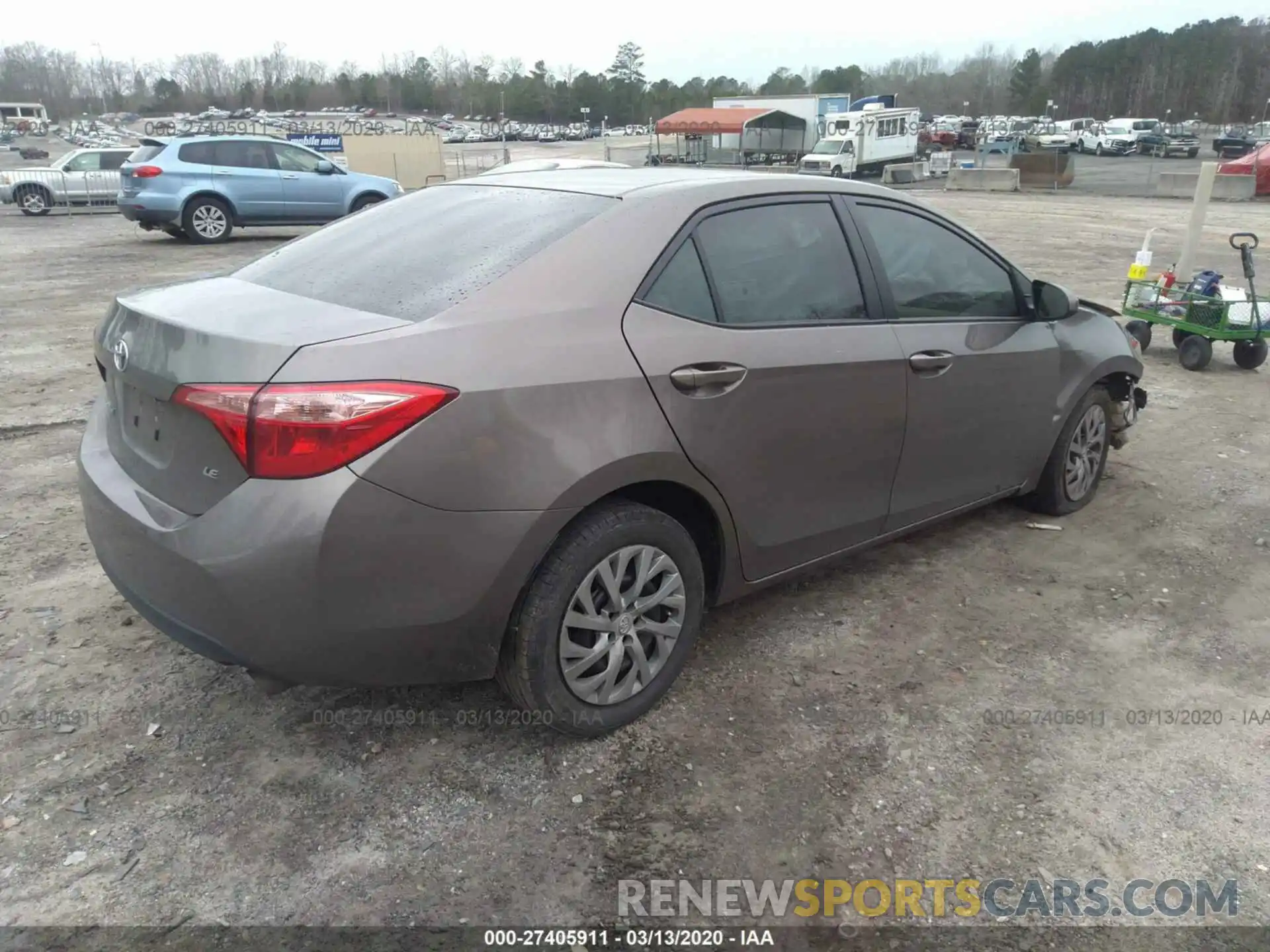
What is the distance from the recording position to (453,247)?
2918 millimetres

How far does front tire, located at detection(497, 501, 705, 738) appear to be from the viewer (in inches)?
104

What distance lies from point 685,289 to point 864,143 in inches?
1583

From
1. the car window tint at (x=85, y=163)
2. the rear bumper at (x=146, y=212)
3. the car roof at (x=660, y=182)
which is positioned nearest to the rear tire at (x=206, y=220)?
the rear bumper at (x=146, y=212)

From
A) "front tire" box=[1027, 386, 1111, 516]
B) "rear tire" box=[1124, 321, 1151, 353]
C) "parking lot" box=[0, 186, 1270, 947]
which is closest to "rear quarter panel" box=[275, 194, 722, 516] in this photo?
"parking lot" box=[0, 186, 1270, 947]

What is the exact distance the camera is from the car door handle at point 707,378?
281cm

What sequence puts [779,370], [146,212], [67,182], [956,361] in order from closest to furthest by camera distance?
[779,370]
[956,361]
[146,212]
[67,182]

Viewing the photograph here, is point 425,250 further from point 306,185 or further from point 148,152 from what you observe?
point 148,152

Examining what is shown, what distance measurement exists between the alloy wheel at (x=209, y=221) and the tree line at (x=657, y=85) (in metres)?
95.8

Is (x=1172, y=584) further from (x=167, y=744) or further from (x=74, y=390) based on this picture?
(x=74, y=390)

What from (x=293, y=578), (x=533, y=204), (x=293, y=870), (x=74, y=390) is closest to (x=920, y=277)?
(x=533, y=204)

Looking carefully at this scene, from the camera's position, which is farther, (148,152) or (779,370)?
(148,152)

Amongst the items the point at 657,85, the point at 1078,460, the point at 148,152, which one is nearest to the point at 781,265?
the point at 1078,460

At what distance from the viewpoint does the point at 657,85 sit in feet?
404

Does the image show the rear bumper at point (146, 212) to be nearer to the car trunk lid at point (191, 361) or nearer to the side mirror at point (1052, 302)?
the car trunk lid at point (191, 361)
